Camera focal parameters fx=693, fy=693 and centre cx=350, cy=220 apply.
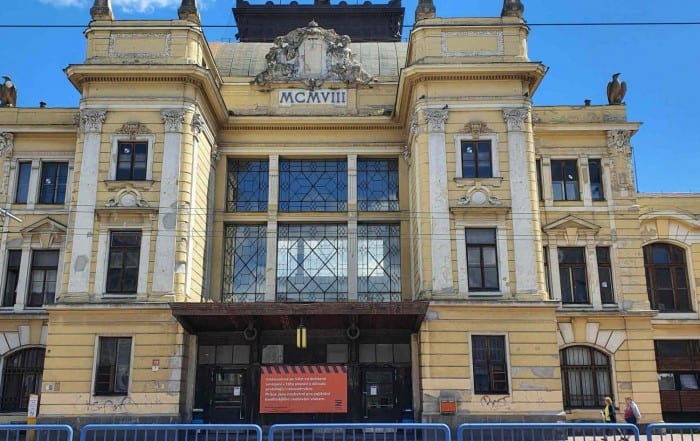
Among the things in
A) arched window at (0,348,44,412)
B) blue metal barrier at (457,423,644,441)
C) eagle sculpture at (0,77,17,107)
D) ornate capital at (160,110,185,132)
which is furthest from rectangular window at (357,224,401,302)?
eagle sculpture at (0,77,17,107)

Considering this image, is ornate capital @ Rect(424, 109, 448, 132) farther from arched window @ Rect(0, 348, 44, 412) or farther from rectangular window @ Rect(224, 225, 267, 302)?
arched window @ Rect(0, 348, 44, 412)

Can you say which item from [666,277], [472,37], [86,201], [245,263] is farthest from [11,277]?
[666,277]

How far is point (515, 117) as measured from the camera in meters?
26.1

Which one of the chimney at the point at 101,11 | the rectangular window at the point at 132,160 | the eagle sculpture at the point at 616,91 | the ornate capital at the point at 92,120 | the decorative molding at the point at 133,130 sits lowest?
the rectangular window at the point at 132,160

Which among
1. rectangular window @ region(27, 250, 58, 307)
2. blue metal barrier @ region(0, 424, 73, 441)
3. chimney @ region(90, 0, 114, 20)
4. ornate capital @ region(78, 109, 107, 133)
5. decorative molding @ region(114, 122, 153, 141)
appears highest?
chimney @ region(90, 0, 114, 20)

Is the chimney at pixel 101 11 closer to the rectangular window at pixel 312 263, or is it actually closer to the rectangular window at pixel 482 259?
the rectangular window at pixel 312 263

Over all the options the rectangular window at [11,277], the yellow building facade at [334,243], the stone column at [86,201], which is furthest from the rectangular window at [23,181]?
the stone column at [86,201]

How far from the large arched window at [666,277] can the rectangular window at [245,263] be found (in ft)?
54.0

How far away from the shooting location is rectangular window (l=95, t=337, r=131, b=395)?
23.7m

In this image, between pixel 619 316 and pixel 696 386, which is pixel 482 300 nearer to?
pixel 619 316

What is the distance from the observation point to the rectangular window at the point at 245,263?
28.5m

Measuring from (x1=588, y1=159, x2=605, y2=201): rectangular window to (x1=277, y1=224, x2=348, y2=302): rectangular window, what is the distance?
10.4 metres

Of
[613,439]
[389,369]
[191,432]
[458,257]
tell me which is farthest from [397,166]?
[613,439]

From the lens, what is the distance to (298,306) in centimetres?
2352
